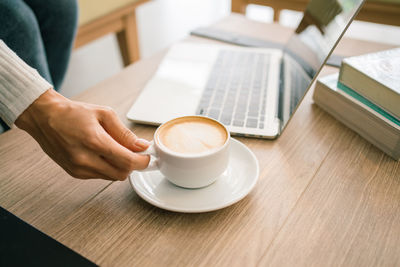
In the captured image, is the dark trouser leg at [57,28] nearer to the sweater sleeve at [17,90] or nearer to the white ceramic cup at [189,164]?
the sweater sleeve at [17,90]

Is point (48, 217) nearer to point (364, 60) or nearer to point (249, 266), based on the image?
point (249, 266)

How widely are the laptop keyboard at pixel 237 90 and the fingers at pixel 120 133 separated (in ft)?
0.70

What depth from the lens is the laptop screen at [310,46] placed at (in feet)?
2.00

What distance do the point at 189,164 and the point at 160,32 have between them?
85.6 inches

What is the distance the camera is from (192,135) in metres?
0.49

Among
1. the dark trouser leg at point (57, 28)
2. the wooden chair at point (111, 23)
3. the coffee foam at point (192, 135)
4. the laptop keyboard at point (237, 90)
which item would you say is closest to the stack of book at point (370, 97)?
the laptop keyboard at point (237, 90)

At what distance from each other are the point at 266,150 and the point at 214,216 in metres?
0.18

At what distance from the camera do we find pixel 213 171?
0.46 m

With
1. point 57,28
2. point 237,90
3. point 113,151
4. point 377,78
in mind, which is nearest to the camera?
point 113,151

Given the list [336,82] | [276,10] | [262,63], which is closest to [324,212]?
[336,82]

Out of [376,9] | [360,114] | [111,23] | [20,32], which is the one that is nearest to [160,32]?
[111,23]

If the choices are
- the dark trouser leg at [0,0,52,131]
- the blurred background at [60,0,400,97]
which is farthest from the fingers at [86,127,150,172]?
the blurred background at [60,0,400,97]

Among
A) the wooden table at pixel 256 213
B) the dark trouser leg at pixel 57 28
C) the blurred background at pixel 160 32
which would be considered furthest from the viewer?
the blurred background at pixel 160 32

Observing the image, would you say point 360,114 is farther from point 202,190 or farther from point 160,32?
point 160,32
